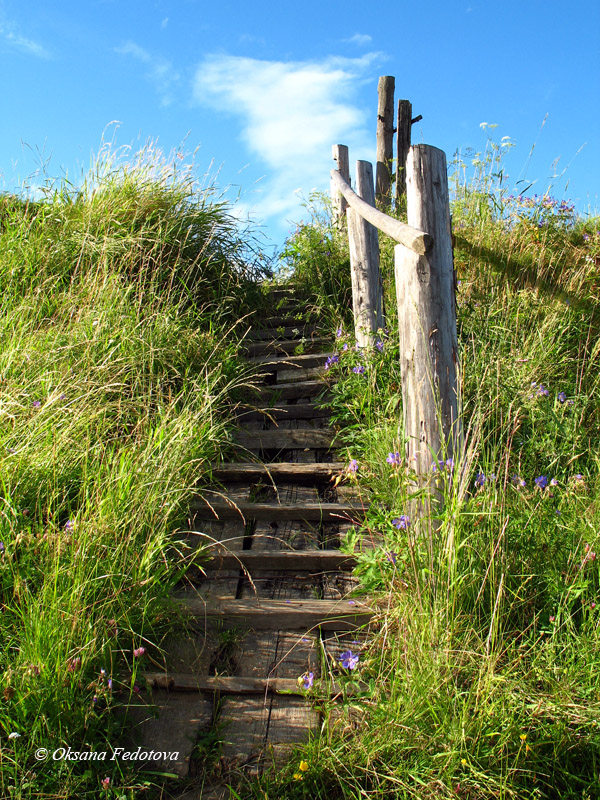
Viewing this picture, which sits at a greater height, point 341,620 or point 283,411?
point 283,411

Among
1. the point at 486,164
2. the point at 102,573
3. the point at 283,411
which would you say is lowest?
the point at 102,573

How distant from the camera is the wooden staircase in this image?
A: 2.33m

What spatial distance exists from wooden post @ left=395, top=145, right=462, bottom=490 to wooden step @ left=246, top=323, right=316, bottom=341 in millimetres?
2973

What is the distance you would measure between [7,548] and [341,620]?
1500 millimetres

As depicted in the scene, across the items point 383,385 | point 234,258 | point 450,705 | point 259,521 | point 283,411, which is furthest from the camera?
point 234,258

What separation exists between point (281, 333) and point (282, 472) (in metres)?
2.36

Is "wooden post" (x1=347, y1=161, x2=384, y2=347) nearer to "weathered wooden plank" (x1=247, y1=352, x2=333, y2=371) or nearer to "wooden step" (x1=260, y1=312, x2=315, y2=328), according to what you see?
"weathered wooden plank" (x1=247, y1=352, x2=333, y2=371)

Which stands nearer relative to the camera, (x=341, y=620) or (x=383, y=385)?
(x=341, y=620)

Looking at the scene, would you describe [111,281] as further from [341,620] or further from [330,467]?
[341,620]

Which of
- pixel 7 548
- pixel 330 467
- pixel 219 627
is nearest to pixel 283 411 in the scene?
pixel 330 467

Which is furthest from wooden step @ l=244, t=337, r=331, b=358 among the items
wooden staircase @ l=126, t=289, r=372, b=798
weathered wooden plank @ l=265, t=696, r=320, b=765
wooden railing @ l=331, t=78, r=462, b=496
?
weathered wooden plank @ l=265, t=696, r=320, b=765

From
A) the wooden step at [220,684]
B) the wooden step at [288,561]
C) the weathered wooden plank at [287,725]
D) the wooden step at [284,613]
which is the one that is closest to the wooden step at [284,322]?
the wooden step at [288,561]

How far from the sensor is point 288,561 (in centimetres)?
323

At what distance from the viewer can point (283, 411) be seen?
15.5 feet
